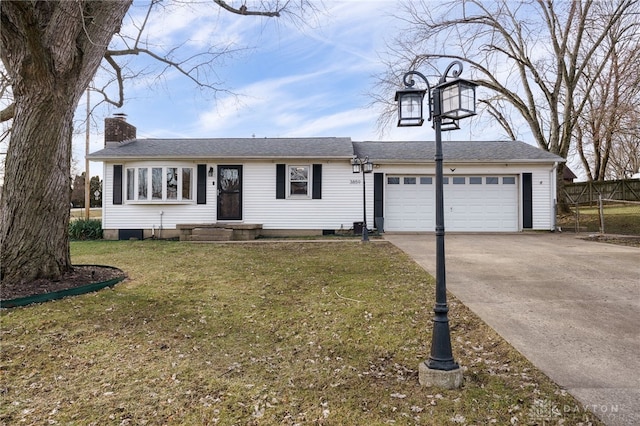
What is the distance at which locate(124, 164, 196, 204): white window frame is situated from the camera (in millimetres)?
12195

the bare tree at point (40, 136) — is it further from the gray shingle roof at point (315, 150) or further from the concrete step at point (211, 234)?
the gray shingle roof at point (315, 150)

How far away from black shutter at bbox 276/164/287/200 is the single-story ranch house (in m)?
0.03

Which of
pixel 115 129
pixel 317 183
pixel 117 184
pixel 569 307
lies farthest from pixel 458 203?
pixel 115 129

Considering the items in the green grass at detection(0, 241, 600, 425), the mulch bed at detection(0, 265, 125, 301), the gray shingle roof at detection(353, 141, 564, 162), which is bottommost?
the green grass at detection(0, 241, 600, 425)

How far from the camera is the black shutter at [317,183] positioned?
1251 centimetres

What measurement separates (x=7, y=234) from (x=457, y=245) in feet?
29.6

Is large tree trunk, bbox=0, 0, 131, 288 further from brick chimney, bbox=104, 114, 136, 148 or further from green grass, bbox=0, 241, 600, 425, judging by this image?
brick chimney, bbox=104, 114, 136, 148

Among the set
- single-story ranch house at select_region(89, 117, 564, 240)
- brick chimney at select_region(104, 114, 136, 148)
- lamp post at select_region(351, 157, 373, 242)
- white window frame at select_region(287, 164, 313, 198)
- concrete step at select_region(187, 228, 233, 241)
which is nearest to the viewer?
lamp post at select_region(351, 157, 373, 242)

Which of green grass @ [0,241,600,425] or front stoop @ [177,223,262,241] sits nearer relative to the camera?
green grass @ [0,241,600,425]

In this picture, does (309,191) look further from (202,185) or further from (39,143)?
(39,143)

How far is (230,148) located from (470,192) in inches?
341

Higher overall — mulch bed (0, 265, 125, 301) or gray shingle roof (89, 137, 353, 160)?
gray shingle roof (89, 137, 353, 160)

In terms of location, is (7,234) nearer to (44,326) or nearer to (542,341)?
(44,326)

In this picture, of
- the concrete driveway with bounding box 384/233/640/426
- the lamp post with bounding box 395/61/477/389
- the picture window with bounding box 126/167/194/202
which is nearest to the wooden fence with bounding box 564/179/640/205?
the concrete driveway with bounding box 384/233/640/426
